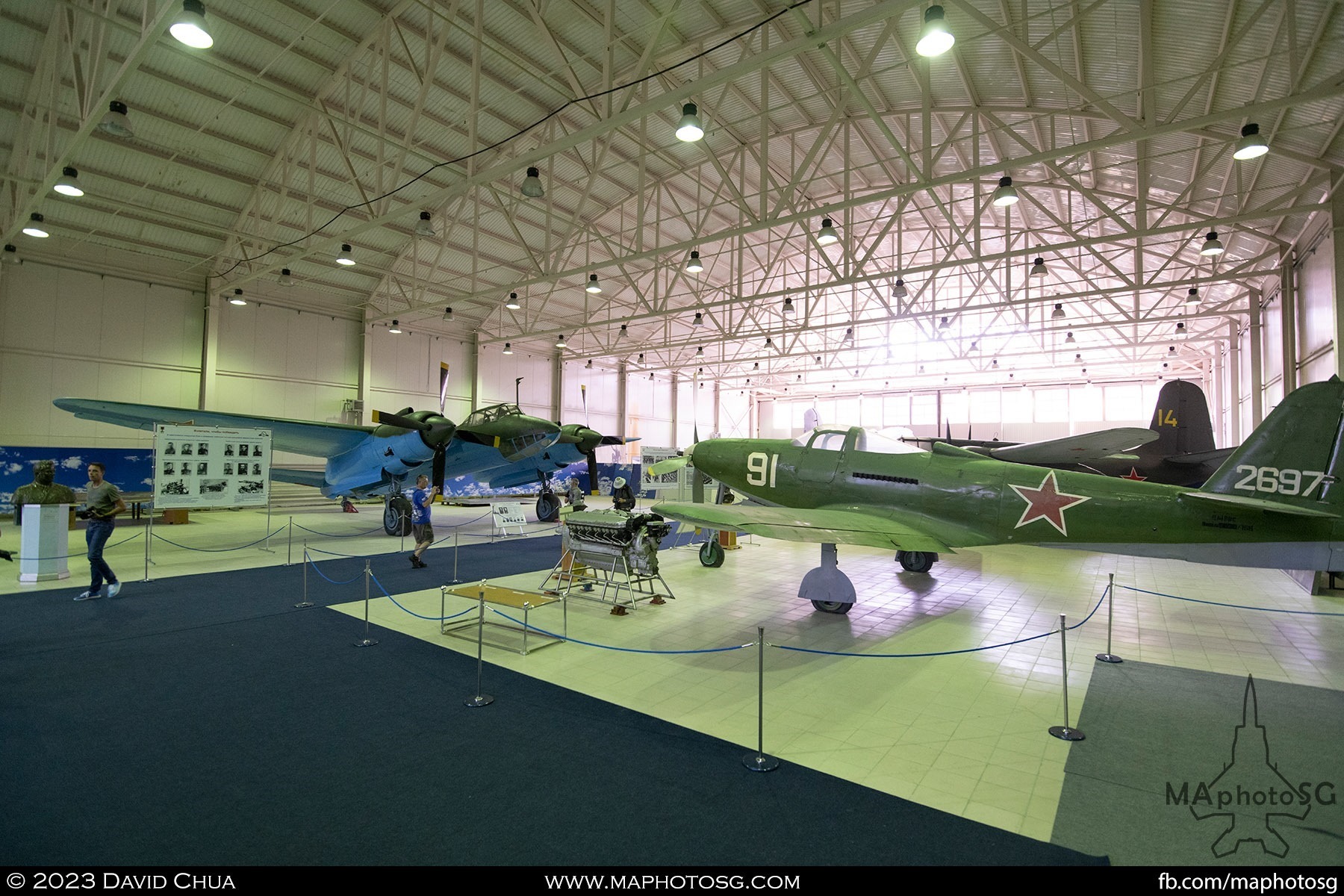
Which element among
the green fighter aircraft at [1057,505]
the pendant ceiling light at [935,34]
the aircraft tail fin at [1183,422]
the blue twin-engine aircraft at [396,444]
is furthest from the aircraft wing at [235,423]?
the aircraft tail fin at [1183,422]

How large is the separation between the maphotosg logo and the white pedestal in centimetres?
1320

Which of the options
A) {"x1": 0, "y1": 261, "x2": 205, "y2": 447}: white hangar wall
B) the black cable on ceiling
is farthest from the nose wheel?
{"x1": 0, "y1": 261, "x2": 205, "y2": 447}: white hangar wall

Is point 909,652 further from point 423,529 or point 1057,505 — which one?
point 423,529

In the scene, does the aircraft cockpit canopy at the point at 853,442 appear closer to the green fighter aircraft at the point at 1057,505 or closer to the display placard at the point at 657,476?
the green fighter aircraft at the point at 1057,505

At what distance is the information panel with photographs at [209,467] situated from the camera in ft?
30.4

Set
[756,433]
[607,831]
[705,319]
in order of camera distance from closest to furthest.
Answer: [607,831], [705,319], [756,433]

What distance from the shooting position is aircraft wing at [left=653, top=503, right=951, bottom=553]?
620 cm

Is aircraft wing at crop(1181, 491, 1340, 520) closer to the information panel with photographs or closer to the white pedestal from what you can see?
the information panel with photographs

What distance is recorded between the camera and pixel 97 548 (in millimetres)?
7414

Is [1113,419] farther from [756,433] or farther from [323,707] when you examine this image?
[323,707]

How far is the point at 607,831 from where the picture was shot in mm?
2980
